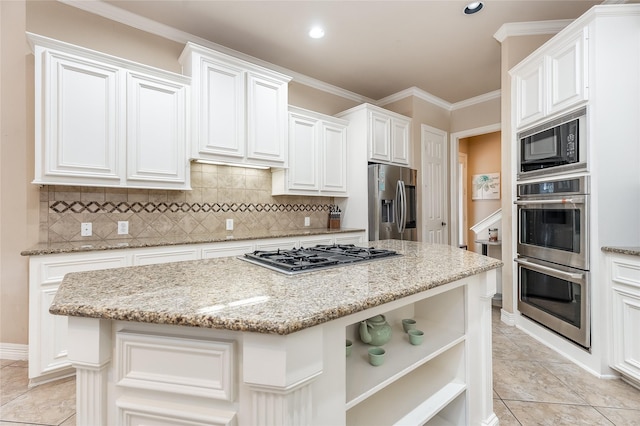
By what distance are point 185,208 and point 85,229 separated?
0.79 meters

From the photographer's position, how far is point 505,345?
253 centimetres

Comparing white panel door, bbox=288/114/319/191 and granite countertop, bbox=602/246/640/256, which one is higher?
white panel door, bbox=288/114/319/191

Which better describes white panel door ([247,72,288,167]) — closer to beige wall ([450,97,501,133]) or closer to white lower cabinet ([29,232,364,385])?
white lower cabinet ([29,232,364,385])

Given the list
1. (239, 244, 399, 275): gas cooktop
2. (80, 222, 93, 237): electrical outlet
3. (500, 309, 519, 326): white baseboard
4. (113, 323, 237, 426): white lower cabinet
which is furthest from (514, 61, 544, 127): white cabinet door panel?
(80, 222, 93, 237): electrical outlet

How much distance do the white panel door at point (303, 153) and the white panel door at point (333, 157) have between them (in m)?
0.11

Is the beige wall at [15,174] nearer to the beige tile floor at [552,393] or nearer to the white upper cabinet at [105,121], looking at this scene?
the white upper cabinet at [105,121]

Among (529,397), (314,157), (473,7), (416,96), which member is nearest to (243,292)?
(529,397)

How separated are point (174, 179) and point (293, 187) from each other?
1.28 m

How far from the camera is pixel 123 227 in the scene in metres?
2.61

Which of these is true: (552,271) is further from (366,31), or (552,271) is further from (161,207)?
(161,207)

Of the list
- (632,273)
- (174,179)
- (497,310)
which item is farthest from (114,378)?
(497,310)

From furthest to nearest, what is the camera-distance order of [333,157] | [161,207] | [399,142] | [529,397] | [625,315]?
[399,142] < [333,157] < [161,207] < [625,315] < [529,397]

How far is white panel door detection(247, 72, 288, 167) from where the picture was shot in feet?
9.86

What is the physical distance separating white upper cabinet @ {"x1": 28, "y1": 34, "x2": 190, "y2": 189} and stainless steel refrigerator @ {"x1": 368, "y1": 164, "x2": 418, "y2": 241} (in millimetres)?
2150
